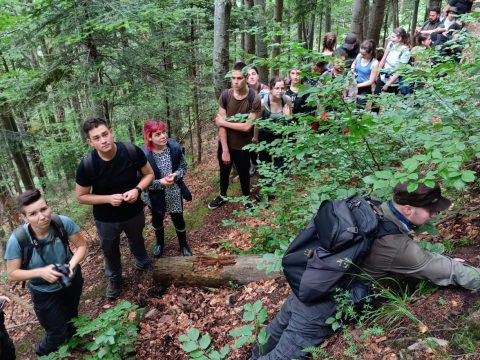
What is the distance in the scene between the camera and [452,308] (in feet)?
8.28

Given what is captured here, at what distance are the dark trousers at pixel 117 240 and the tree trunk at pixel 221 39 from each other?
3099 millimetres

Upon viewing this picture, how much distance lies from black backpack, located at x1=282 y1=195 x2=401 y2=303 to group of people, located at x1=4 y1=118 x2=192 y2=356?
2.48m

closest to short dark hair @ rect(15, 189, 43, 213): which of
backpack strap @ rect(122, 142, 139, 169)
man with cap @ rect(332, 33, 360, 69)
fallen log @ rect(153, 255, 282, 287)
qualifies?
backpack strap @ rect(122, 142, 139, 169)

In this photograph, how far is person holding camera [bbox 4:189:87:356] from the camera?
3.36m

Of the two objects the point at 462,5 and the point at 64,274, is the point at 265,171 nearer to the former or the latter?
the point at 64,274

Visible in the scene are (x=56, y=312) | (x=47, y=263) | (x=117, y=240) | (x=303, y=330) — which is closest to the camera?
(x=303, y=330)

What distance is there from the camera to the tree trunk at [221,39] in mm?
5973

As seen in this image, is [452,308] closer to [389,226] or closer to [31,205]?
[389,226]

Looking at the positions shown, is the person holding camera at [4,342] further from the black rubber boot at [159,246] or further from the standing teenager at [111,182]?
Answer: the black rubber boot at [159,246]

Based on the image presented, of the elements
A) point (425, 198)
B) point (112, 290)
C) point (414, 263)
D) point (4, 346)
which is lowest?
point (112, 290)

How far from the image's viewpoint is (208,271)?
16.2 ft

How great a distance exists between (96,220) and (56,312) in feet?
3.96

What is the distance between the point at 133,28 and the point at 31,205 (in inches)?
152

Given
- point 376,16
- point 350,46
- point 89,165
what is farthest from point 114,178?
point 376,16
